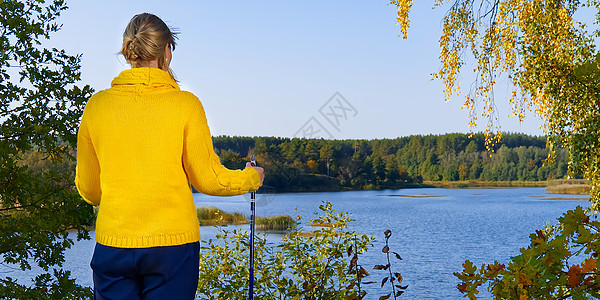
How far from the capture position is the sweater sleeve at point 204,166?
1562mm

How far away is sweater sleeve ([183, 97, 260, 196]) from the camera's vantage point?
5.12ft

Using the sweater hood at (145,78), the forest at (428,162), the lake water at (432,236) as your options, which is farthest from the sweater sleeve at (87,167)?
the forest at (428,162)

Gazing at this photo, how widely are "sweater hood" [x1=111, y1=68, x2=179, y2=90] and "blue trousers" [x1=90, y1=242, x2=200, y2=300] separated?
1.51 feet

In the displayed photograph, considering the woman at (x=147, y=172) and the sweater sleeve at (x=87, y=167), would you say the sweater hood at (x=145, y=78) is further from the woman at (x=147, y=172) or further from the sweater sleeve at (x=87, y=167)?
the sweater sleeve at (x=87, y=167)

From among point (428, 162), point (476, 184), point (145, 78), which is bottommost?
point (476, 184)

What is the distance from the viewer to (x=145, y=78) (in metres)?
1.57

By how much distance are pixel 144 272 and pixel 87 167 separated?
39 cm

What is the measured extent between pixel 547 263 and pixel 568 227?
18cm

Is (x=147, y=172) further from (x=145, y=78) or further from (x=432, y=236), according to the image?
(x=432, y=236)

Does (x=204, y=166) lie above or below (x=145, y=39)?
below

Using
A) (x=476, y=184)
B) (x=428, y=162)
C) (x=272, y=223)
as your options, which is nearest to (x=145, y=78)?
(x=272, y=223)

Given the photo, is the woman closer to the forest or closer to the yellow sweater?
the yellow sweater

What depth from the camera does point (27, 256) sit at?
3.66 m

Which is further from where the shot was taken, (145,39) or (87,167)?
(87,167)
